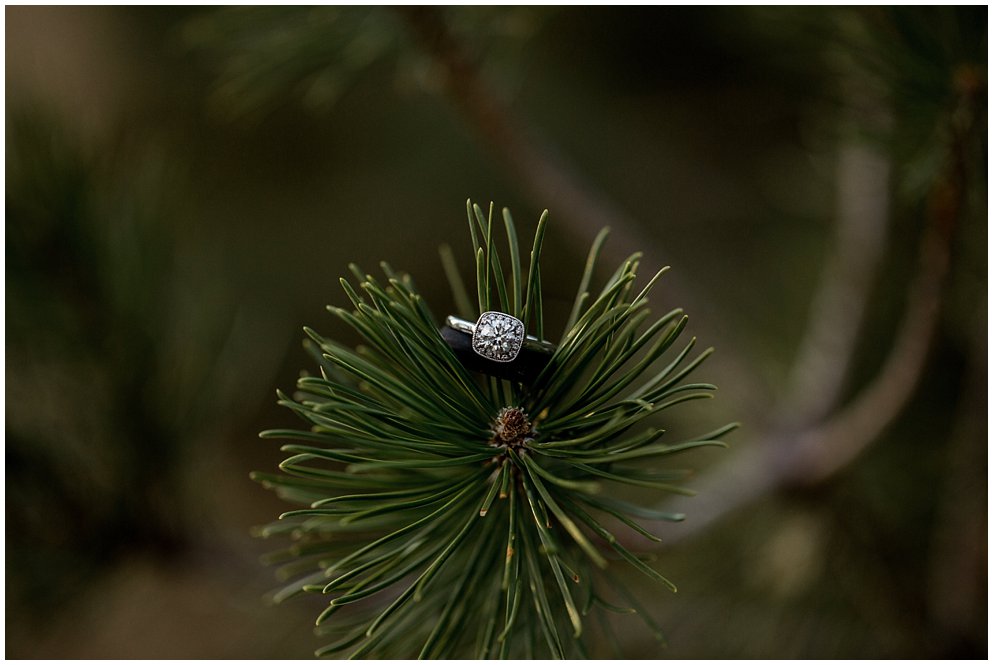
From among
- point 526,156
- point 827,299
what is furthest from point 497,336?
point 827,299

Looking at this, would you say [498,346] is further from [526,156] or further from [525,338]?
[526,156]

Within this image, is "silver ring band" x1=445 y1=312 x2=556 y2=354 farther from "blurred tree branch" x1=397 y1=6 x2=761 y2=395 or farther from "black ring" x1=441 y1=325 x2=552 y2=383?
"blurred tree branch" x1=397 y1=6 x2=761 y2=395

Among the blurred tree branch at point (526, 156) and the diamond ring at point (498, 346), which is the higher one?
the blurred tree branch at point (526, 156)

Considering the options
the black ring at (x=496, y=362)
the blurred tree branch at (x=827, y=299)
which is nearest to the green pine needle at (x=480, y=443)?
the black ring at (x=496, y=362)

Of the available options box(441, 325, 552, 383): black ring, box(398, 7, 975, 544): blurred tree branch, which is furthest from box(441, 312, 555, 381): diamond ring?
box(398, 7, 975, 544): blurred tree branch

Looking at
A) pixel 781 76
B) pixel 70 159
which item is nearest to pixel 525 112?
pixel 781 76

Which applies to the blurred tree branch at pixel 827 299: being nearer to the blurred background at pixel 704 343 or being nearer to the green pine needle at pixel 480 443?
the blurred background at pixel 704 343

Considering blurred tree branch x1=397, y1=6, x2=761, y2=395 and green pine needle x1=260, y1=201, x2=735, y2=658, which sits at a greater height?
blurred tree branch x1=397, y1=6, x2=761, y2=395

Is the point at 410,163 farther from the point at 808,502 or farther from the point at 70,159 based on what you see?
the point at 808,502

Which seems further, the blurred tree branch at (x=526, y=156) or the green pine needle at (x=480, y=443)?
the blurred tree branch at (x=526, y=156)
